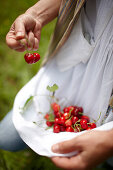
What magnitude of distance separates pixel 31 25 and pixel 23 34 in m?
0.11

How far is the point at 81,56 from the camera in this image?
26.2 inches

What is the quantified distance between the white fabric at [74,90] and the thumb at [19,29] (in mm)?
262

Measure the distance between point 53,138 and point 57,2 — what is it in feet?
1.87

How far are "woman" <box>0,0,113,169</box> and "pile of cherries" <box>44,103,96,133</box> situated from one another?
1.8 inches

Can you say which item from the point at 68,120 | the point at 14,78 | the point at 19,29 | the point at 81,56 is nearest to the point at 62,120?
the point at 68,120

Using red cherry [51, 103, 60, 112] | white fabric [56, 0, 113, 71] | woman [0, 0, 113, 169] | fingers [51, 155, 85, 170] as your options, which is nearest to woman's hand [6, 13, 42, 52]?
woman [0, 0, 113, 169]

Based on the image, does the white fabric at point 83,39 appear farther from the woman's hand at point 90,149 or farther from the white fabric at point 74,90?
the woman's hand at point 90,149

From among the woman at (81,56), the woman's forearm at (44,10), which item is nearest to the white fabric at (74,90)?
the woman at (81,56)

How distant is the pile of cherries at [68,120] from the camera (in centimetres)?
67

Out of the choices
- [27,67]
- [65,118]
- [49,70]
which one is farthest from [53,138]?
[27,67]

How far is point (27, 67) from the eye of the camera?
1.58 metres

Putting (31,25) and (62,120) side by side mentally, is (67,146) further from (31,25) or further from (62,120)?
(31,25)

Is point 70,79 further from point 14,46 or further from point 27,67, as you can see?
point 27,67

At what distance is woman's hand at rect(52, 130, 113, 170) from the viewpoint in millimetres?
496
